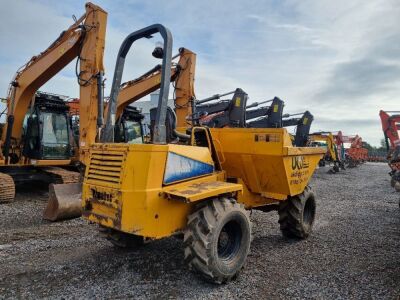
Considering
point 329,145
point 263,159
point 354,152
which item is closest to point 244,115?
point 263,159

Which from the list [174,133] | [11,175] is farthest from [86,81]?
[174,133]

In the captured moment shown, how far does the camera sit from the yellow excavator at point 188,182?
3.60 m

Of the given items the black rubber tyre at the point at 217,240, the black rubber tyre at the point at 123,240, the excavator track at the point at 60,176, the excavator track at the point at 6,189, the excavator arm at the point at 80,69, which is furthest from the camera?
the excavator track at the point at 60,176

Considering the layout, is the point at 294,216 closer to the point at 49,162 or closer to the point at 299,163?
the point at 299,163

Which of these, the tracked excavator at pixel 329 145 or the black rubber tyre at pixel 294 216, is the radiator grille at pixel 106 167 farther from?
the tracked excavator at pixel 329 145

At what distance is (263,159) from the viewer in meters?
4.93

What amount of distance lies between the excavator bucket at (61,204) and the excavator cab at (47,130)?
9.14 ft

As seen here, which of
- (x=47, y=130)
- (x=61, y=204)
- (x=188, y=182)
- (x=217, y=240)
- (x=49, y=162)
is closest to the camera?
(x=217, y=240)

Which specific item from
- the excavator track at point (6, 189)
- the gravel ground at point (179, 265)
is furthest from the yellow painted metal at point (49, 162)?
the gravel ground at point (179, 265)

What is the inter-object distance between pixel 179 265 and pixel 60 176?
5.64 metres

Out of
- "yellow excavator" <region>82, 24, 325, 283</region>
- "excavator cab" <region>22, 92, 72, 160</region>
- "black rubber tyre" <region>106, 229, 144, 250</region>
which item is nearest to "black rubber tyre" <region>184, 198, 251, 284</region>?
"yellow excavator" <region>82, 24, 325, 283</region>

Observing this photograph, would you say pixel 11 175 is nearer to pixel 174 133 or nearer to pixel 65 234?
pixel 65 234

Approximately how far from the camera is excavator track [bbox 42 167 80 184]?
8859 mm

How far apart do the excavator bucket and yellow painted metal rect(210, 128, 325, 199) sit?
334cm
